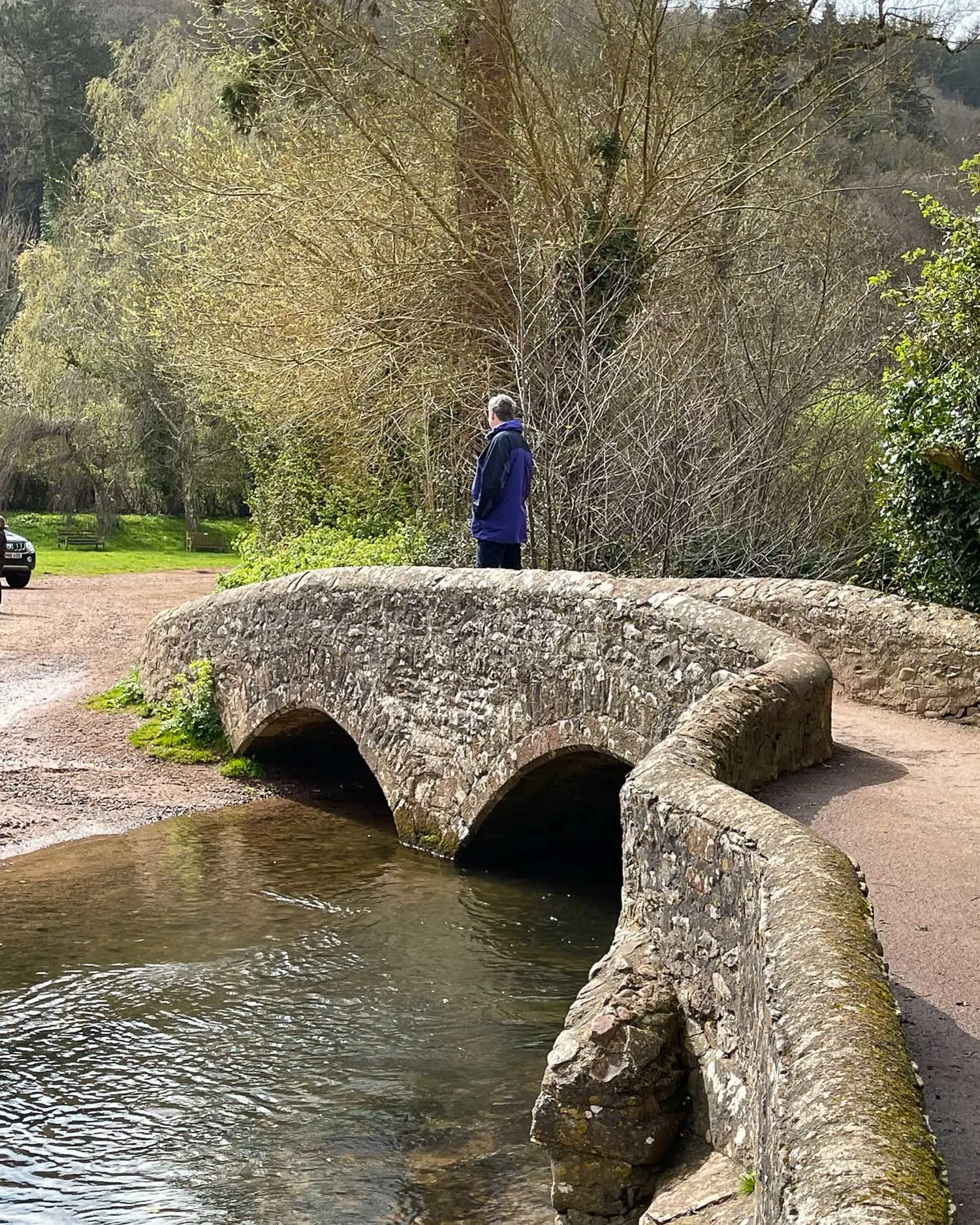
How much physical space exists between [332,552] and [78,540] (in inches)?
875

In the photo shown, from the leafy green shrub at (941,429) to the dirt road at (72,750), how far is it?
6593mm

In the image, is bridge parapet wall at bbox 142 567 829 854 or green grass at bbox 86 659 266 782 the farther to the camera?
green grass at bbox 86 659 266 782

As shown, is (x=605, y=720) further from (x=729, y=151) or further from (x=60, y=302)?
(x=60, y=302)

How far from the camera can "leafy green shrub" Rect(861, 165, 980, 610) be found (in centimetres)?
1084

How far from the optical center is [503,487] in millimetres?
12023

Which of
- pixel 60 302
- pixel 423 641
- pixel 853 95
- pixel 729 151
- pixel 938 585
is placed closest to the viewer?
pixel 938 585

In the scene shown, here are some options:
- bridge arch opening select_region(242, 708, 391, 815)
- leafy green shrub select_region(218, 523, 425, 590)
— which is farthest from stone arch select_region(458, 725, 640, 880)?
leafy green shrub select_region(218, 523, 425, 590)

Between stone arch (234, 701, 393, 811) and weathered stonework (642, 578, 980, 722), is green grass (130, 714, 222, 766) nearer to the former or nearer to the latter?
stone arch (234, 701, 393, 811)

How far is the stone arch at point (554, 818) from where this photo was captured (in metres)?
11.8

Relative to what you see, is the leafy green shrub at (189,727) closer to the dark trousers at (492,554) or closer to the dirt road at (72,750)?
the dirt road at (72,750)

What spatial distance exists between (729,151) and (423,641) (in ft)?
22.8

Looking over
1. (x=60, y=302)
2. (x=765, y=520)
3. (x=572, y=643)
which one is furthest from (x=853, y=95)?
(x=60, y=302)

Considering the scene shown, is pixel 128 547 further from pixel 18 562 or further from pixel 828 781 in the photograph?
pixel 828 781

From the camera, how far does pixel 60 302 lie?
131ft
